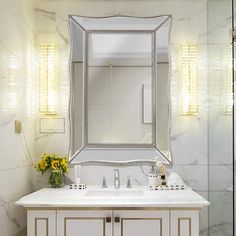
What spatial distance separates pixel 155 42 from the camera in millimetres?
3131

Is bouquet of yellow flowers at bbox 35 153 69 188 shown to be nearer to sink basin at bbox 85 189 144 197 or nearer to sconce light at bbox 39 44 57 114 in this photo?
sink basin at bbox 85 189 144 197

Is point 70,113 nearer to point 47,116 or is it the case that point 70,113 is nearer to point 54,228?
point 47,116

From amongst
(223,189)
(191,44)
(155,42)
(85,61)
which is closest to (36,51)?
(85,61)

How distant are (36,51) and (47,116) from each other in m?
0.55

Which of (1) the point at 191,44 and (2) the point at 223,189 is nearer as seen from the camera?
(2) the point at 223,189

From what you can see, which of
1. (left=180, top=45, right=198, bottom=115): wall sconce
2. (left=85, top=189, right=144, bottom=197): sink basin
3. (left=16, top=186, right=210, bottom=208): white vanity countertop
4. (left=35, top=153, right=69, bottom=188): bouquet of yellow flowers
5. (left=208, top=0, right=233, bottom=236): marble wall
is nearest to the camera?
(left=16, top=186, right=210, bottom=208): white vanity countertop

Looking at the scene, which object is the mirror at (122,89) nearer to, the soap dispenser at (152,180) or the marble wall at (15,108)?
the soap dispenser at (152,180)

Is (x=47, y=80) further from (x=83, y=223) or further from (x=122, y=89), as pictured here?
(x=83, y=223)

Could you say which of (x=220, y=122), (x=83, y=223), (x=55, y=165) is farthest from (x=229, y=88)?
(x=55, y=165)

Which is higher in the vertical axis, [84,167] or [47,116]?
[47,116]

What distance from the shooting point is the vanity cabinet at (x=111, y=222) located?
243cm

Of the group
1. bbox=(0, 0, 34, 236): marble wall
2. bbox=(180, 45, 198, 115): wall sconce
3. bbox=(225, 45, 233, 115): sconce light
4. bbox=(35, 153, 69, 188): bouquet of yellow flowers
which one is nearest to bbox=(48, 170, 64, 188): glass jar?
bbox=(35, 153, 69, 188): bouquet of yellow flowers

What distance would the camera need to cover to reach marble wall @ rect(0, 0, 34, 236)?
244 cm

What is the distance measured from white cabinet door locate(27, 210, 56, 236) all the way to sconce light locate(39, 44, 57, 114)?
958 millimetres
